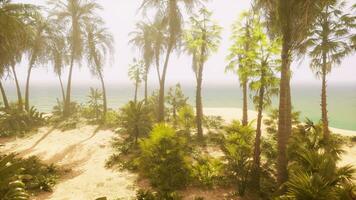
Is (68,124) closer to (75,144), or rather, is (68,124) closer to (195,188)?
(75,144)

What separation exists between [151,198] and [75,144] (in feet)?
31.7

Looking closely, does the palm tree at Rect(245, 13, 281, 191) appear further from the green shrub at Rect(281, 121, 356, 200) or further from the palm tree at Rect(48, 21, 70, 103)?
the palm tree at Rect(48, 21, 70, 103)

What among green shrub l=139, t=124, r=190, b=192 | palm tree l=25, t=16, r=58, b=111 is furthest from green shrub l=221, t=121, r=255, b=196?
palm tree l=25, t=16, r=58, b=111

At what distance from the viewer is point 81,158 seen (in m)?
13.1

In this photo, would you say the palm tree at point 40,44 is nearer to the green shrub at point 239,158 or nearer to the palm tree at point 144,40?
the palm tree at point 144,40

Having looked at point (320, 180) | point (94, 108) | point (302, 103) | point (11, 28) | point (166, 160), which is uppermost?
point (11, 28)

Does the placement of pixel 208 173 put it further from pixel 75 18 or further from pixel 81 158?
pixel 75 18

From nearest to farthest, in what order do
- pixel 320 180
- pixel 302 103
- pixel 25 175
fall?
pixel 320 180
pixel 25 175
pixel 302 103

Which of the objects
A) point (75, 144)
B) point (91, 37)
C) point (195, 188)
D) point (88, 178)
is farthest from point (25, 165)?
point (91, 37)

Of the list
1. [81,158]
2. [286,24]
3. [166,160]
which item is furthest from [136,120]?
[286,24]

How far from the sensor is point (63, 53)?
24094mm

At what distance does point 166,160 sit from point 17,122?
15212 millimetres

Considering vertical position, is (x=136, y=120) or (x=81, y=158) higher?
(x=136, y=120)

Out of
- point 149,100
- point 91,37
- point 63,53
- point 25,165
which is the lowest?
point 25,165
